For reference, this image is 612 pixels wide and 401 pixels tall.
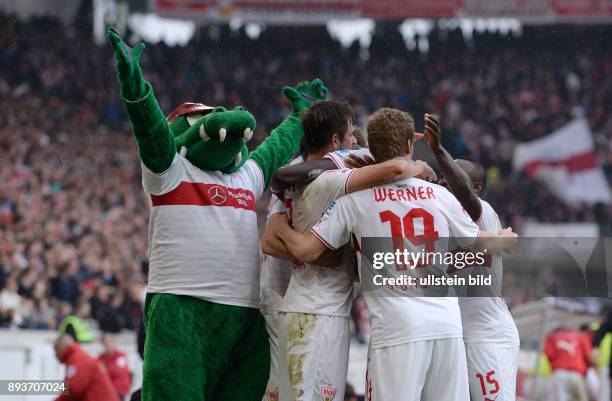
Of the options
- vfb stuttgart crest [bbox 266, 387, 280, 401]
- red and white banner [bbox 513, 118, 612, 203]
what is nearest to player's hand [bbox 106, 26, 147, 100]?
vfb stuttgart crest [bbox 266, 387, 280, 401]

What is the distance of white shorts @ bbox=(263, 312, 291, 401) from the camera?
4395 millimetres

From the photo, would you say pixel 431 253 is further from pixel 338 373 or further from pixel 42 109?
pixel 42 109

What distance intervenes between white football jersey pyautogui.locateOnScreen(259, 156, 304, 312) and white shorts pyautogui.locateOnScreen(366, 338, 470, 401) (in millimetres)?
605

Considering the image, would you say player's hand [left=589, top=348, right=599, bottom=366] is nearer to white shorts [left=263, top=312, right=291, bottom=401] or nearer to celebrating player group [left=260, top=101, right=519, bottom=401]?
celebrating player group [left=260, top=101, right=519, bottom=401]

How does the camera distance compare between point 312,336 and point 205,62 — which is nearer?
point 312,336

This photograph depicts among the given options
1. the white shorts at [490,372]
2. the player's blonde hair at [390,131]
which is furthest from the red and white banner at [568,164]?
the player's blonde hair at [390,131]

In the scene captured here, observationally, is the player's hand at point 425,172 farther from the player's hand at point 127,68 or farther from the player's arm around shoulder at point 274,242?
the player's hand at point 127,68

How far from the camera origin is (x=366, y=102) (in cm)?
2303

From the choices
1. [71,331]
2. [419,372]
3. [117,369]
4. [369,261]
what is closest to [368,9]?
[117,369]

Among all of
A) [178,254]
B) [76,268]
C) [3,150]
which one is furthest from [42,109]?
[178,254]

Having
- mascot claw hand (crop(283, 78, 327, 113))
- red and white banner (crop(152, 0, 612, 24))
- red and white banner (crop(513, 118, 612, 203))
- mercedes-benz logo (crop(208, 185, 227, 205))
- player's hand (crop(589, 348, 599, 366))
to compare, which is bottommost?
player's hand (crop(589, 348, 599, 366))

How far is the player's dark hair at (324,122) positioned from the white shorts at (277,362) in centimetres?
76

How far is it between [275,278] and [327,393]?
63 cm

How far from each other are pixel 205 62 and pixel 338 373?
19689mm
